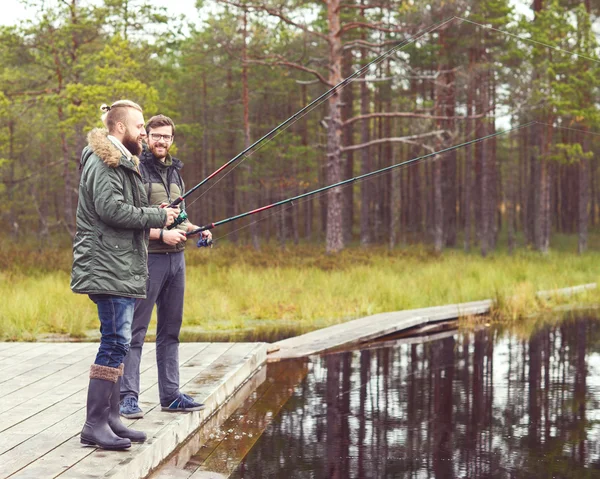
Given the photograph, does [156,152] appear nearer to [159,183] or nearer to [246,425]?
[159,183]

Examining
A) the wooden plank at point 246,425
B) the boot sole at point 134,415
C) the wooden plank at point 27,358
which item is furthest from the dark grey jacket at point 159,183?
the wooden plank at point 27,358

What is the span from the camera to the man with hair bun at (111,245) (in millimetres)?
4500

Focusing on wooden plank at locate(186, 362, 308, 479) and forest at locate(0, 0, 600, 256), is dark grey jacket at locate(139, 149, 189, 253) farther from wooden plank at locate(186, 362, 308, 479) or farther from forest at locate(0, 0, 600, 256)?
forest at locate(0, 0, 600, 256)

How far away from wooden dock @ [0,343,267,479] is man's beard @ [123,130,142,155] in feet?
5.51

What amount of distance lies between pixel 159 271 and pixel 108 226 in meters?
1.05

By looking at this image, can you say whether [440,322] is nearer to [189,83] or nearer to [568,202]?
[189,83]

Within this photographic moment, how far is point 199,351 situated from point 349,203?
4286cm

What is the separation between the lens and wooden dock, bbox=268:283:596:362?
9547 millimetres

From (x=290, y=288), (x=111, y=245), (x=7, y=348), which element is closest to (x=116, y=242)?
(x=111, y=245)

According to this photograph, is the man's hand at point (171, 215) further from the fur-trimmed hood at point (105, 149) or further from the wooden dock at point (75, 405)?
the wooden dock at point (75, 405)

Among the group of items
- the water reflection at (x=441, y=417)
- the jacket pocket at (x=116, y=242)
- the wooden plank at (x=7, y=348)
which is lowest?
the water reflection at (x=441, y=417)

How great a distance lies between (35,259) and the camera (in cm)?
1881

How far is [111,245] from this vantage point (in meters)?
4.54

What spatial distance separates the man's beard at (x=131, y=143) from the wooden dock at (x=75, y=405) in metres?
1.68
